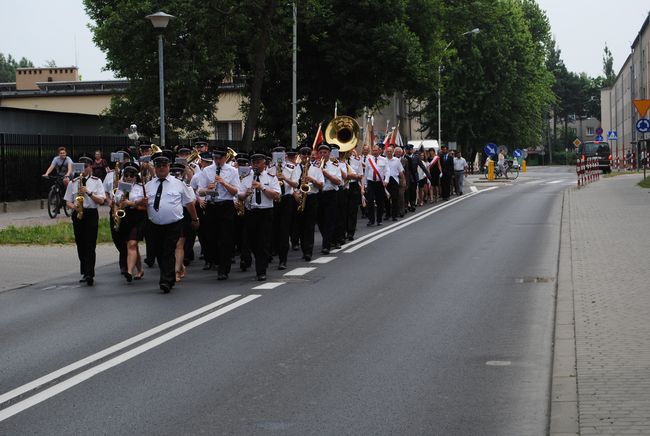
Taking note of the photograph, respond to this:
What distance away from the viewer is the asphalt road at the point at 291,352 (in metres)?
6.84

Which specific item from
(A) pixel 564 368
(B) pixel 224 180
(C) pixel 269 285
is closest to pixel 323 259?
(B) pixel 224 180

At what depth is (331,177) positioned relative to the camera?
1870 cm

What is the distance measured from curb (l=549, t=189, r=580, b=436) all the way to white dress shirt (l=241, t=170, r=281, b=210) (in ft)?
13.2

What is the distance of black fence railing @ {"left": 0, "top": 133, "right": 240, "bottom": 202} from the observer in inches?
1179

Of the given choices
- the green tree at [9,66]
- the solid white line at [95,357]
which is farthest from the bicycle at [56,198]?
the green tree at [9,66]

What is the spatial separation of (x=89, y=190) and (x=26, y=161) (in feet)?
55.9

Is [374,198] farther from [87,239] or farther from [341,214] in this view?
[87,239]

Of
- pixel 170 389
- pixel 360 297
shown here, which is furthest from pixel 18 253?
pixel 170 389

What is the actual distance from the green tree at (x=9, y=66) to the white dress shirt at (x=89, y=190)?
160 meters

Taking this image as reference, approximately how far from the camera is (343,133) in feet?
81.4

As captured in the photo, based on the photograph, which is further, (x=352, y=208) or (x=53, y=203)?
(x=53, y=203)

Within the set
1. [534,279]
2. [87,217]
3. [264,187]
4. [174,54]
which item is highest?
[174,54]

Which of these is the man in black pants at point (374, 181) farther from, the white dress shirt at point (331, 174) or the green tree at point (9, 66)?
the green tree at point (9, 66)

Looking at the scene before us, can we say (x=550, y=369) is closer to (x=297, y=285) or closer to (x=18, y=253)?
(x=297, y=285)
